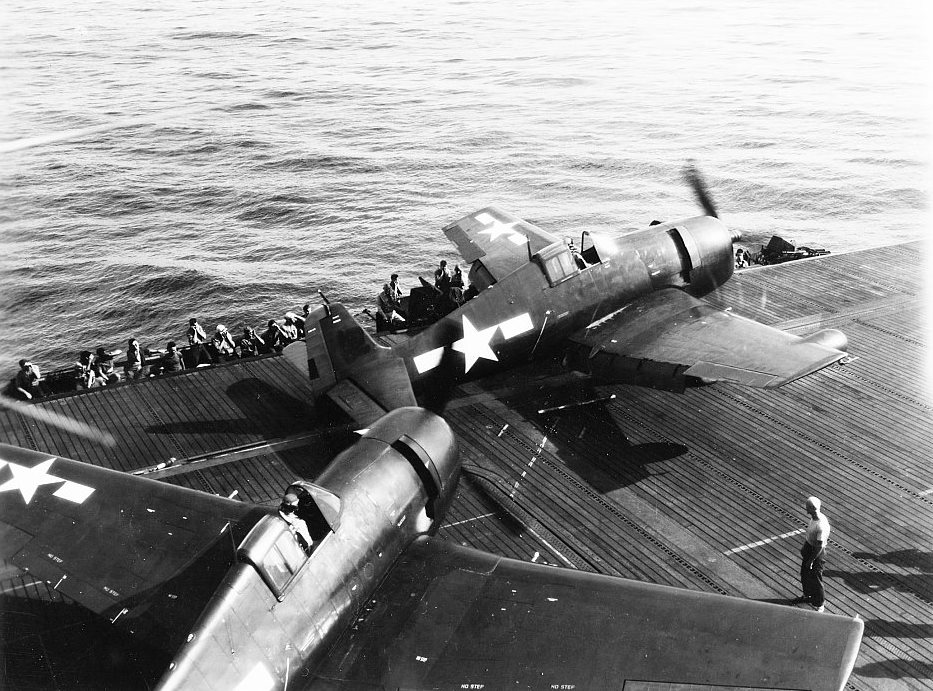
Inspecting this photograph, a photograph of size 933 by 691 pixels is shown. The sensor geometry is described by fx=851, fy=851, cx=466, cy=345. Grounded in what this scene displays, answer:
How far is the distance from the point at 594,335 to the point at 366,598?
29.1 feet

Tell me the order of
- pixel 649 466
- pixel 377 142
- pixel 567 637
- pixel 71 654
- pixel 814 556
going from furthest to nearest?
pixel 377 142, pixel 649 466, pixel 814 556, pixel 71 654, pixel 567 637

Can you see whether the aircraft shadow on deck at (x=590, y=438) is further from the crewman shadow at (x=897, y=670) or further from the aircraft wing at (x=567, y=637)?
the crewman shadow at (x=897, y=670)

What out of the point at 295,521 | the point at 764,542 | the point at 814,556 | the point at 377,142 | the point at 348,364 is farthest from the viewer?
the point at 377,142

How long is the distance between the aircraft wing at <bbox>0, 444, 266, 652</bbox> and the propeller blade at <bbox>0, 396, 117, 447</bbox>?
3920 millimetres

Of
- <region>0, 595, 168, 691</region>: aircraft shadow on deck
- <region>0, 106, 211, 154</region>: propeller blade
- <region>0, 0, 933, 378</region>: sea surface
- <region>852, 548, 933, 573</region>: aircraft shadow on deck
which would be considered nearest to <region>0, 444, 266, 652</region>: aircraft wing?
<region>0, 595, 168, 691</region>: aircraft shadow on deck

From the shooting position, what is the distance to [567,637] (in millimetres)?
9297

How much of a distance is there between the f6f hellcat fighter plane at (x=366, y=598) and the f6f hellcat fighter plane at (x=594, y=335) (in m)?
3.65

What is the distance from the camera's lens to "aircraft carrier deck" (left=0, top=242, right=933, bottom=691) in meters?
11.8

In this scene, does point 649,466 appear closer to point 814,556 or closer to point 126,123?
point 814,556

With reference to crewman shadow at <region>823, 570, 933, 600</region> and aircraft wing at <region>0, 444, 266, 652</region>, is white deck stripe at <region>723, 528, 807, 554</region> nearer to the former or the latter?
crewman shadow at <region>823, 570, 933, 600</region>

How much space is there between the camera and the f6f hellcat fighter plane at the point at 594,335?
49.8 feet

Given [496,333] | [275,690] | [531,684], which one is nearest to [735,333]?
[496,333]

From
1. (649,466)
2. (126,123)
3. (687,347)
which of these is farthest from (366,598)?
(126,123)

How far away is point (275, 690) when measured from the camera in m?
9.05
